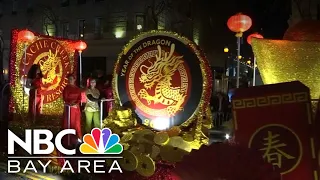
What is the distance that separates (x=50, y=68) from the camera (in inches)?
327

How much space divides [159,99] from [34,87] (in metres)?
3.41

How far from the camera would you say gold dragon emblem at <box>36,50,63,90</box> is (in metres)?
8.20

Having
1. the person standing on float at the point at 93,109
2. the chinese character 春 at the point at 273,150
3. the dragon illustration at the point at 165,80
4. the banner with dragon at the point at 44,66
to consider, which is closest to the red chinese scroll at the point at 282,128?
the chinese character 春 at the point at 273,150

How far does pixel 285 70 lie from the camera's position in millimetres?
2750

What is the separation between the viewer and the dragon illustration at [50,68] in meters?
8.20

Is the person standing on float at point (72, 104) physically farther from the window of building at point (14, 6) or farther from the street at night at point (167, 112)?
the window of building at point (14, 6)

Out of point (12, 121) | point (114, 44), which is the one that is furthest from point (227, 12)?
point (12, 121)

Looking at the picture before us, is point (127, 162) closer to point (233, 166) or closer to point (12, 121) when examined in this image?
point (233, 166)

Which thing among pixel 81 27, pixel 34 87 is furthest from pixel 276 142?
pixel 81 27

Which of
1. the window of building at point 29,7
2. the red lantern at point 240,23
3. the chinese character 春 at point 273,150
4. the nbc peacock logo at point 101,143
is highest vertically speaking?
the window of building at point 29,7

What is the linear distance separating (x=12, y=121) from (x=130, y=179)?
12.5 feet

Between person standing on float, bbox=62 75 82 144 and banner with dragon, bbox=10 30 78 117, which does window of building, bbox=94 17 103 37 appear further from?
person standing on float, bbox=62 75 82 144

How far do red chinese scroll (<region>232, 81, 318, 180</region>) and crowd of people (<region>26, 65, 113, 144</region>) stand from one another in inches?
167

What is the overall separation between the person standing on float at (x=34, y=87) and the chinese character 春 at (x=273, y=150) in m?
6.02
